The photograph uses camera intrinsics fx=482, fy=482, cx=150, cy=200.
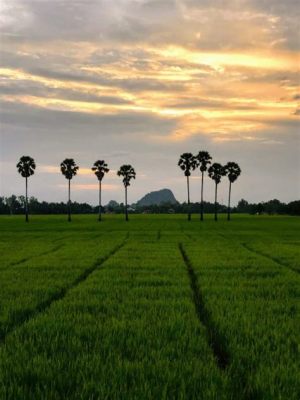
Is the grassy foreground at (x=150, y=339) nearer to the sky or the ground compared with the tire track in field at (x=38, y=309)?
nearer to the sky

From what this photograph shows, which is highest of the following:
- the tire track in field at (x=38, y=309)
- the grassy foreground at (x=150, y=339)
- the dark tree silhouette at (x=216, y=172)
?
the dark tree silhouette at (x=216, y=172)

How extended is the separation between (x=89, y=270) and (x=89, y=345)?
13314mm

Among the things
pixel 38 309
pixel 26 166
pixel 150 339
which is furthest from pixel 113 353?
pixel 26 166

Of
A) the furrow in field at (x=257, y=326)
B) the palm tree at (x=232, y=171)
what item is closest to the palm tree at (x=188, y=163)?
the palm tree at (x=232, y=171)

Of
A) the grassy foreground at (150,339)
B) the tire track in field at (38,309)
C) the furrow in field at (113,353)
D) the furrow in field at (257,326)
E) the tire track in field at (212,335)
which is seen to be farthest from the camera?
the tire track in field at (38,309)

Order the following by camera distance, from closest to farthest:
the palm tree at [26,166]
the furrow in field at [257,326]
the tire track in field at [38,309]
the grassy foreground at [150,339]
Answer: the grassy foreground at [150,339]
the furrow in field at [257,326]
the tire track in field at [38,309]
the palm tree at [26,166]

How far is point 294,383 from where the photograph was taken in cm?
652

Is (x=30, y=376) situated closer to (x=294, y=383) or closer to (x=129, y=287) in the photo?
(x=294, y=383)

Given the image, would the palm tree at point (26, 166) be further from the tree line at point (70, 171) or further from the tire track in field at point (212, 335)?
the tire track in field at point (212, 335)

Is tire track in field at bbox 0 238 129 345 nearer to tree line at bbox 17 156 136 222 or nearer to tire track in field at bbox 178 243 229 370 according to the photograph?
tire track in field at bbox 178 243 229 370

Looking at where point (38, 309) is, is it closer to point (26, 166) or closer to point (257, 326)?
point (257, 326)

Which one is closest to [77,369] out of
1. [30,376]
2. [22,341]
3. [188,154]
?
[30,376]

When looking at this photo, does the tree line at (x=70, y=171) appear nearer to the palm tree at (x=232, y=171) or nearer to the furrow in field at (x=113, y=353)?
the palm tree at (x=232, y=171)

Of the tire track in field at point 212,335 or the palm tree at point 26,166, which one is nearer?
the tire track in field at point 212,335
